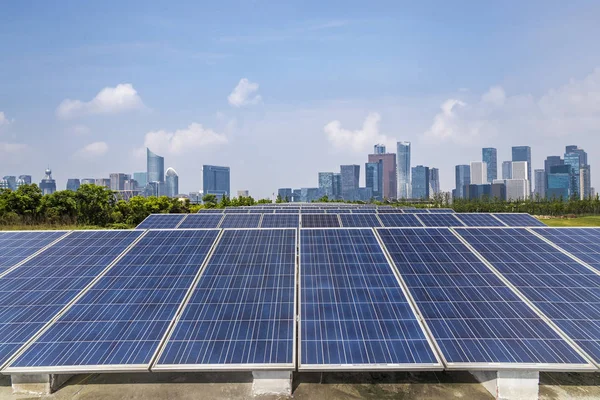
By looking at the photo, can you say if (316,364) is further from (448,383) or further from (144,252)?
(144,252)

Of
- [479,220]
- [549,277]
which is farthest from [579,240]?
→ [479,220]

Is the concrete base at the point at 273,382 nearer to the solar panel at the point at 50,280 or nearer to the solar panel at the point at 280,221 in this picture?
the solar panel at the point at 50,280

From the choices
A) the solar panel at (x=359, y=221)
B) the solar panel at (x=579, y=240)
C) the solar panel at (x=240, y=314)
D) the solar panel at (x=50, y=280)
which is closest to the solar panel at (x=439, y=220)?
the solar panel at (x=359, y=221)

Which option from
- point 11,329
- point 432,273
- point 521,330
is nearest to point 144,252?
point 11,329

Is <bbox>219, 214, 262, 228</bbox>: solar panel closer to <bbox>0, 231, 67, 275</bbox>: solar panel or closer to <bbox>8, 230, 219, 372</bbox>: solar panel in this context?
<bbox>0, 231, 67, 275</bbox>: solar panel

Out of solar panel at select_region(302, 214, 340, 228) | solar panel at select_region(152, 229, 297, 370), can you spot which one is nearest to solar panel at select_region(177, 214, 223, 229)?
solar panel at select_region(302, 214, 340, 228)
